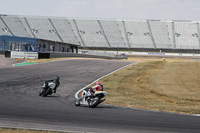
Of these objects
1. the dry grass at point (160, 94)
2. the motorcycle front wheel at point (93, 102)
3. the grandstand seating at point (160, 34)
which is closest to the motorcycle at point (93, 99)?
the motorcycle front wheel at point (93, 102)

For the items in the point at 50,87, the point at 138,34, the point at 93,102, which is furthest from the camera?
the point at 138,34

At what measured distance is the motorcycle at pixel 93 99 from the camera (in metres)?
15.0

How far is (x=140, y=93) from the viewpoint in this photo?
72.9 ft

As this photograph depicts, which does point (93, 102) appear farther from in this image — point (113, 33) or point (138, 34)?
point (138, 34)

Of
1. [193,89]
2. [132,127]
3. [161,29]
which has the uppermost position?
[161,29]

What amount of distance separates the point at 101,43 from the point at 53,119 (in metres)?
90.5

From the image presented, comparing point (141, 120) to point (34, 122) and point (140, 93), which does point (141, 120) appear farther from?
point (140, 93)

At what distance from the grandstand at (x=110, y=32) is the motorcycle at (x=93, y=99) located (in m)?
84.8

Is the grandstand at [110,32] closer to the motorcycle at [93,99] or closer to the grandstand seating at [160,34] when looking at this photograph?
the grandstand seating at [160,34]

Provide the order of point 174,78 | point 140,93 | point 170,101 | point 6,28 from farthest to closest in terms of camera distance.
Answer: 1. point 6,28
2. point 174,78
3. point 140,93
4. point 170,101

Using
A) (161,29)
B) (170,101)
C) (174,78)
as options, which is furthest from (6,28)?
(170,101)

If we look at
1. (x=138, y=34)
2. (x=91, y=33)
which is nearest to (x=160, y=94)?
(x=138, y=34)

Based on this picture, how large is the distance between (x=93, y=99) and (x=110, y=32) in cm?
9220

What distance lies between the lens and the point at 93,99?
1520cm
